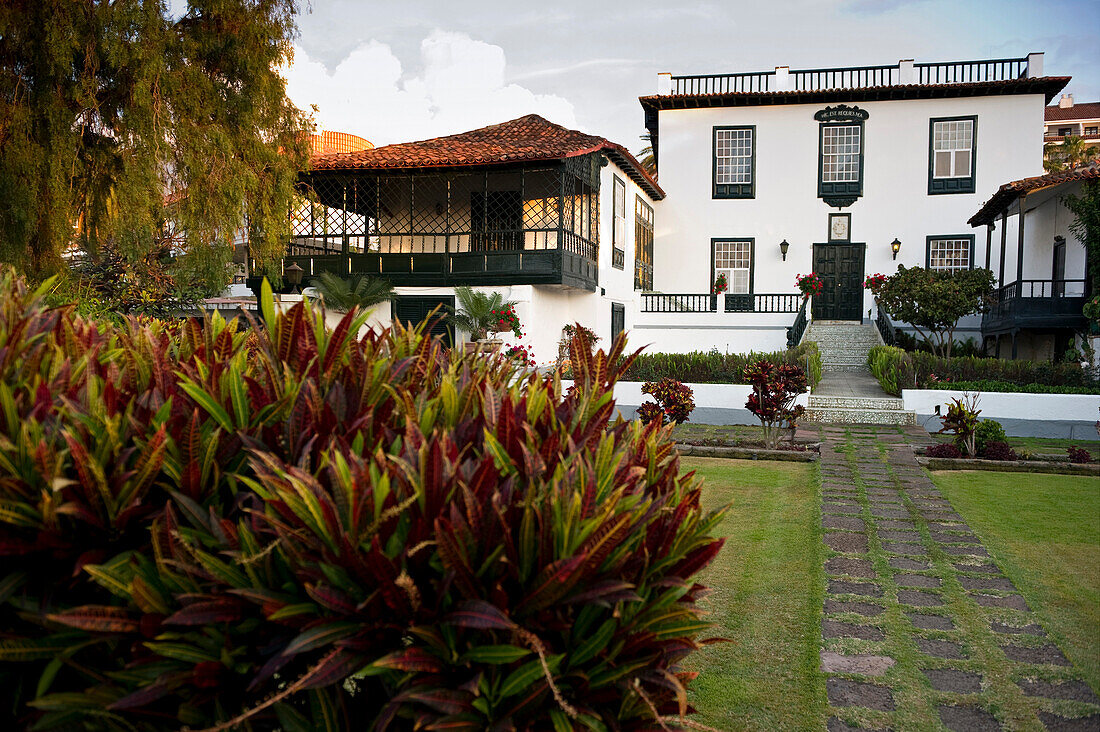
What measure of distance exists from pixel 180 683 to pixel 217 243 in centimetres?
1561

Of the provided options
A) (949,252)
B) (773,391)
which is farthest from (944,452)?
(949,252)

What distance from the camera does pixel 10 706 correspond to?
6.29 feet

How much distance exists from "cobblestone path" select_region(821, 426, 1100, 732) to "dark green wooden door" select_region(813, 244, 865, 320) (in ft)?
63.0

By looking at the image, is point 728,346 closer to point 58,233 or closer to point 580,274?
point 580,274

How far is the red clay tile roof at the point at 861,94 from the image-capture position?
23750mm

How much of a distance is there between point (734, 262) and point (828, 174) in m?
4.05

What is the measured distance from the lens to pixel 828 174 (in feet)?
84.1

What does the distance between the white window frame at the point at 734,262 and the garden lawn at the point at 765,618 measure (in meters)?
18.7

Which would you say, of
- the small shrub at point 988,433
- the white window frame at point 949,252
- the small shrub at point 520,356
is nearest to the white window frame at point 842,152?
the white window frame at point 949,252

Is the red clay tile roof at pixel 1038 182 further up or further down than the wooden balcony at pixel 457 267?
further up

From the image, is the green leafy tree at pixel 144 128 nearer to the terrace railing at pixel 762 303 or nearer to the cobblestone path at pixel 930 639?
the cobblestone path at pixel 930 639

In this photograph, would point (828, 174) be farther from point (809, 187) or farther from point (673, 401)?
point (673, 401)

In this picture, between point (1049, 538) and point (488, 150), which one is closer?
point (1049, 538)

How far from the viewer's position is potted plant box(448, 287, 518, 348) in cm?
1723
